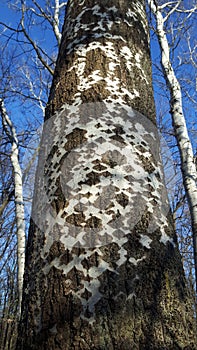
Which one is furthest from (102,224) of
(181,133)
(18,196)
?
(18,196)

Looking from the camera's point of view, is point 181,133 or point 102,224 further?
point 181,133

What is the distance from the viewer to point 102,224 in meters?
0.92

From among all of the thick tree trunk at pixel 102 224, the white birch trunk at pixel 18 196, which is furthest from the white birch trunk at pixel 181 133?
the thick tree trunk at pixel 102 224

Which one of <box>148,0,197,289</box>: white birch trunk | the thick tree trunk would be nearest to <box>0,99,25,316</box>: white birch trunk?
<box>148,0,197,289</box>: white birch trunk

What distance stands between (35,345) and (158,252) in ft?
1.33

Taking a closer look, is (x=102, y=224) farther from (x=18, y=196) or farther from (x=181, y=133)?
(x=18, y=196)

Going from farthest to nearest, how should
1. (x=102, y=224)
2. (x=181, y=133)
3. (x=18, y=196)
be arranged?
(x=18, y=196) < (x=181, y=133) < (x=102, y=224)

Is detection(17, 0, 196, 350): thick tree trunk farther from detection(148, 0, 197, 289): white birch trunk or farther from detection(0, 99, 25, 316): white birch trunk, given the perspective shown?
detection(0, 99, 25, 316): white birch trunk

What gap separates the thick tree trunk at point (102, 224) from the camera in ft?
2.68

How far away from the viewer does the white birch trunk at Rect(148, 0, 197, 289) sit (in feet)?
16.2

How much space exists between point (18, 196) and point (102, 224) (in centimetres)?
705

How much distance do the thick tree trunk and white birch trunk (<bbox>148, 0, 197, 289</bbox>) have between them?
12.6 feet

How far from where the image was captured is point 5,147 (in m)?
10.0

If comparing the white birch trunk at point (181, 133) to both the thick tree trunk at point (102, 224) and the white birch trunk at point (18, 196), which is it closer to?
the white birch trunk at point (18, 196)
